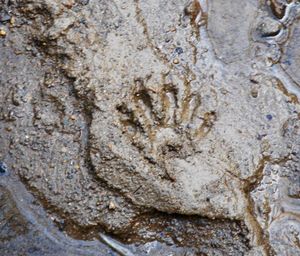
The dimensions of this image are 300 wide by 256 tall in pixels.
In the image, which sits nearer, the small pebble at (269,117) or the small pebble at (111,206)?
the small pebble at (111,206)

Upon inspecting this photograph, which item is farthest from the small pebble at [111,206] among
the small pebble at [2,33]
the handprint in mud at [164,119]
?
the small pebble at [2,33]

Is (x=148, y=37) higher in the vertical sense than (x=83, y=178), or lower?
higher

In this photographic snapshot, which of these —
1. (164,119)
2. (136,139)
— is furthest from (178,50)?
(136,139)

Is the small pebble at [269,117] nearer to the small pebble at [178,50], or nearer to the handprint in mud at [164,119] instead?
the handprint in mud at [164,119]

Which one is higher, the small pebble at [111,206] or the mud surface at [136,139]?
the mud surface at [136,139]

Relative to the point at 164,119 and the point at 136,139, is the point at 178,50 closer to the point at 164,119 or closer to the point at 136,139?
the point at 164,119

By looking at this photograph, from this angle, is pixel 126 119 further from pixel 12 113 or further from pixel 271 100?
pixel 271 100

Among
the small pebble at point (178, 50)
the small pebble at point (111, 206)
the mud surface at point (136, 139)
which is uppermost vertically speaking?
the small pebble at point (178, 50)

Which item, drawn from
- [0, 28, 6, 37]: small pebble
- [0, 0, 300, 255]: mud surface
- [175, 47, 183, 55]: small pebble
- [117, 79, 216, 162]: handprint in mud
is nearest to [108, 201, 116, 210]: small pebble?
[0, 0, 300, 255]: mud surface

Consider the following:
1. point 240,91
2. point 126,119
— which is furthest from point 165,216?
point 240,91
